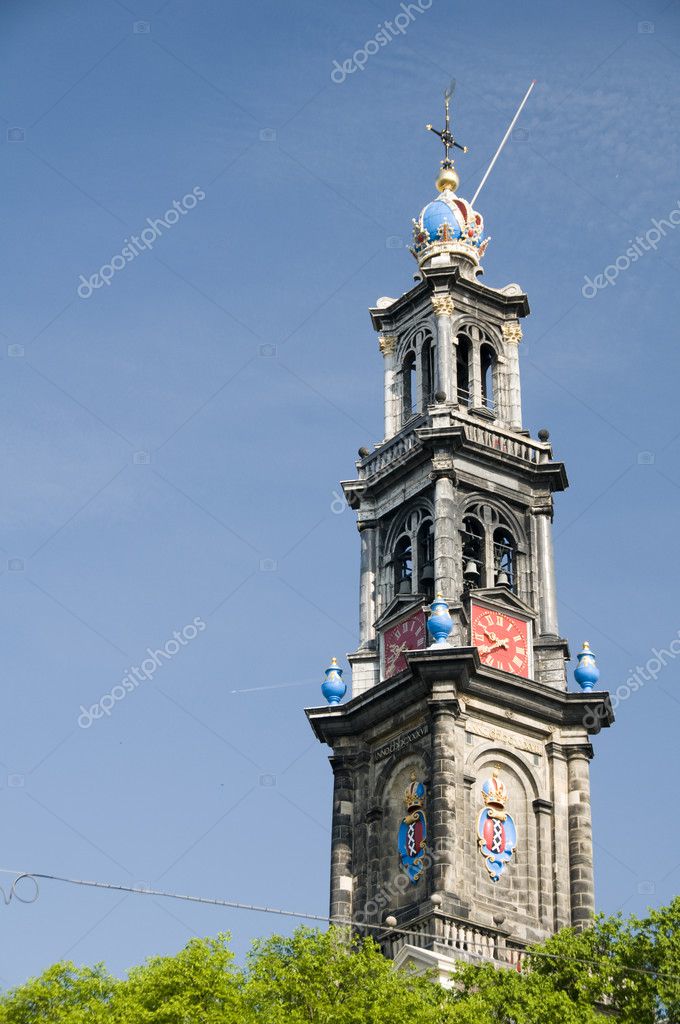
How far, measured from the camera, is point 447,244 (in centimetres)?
8531

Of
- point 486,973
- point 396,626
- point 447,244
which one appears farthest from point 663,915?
point 447,244

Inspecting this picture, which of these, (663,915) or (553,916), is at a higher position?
(553,916)

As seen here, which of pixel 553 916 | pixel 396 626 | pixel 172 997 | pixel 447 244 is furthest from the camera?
pixel 447 244

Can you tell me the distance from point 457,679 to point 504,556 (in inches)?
361

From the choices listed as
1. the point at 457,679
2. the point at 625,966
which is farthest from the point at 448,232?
the point at 625,966

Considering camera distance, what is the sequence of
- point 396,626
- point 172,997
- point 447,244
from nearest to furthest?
point 172,997 → point 396,626 → point 447,244

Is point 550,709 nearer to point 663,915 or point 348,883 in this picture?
point 348,883

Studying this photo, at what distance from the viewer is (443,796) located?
68500 millimetres

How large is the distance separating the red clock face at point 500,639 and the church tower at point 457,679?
75 mm

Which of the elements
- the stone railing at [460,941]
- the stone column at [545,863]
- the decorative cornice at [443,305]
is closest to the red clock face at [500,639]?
the stone column at [545,863]

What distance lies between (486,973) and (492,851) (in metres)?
13.1

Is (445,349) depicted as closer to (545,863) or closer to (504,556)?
(504,556)

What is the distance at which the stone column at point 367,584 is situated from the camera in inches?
3022

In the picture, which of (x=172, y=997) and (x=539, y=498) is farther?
(x=539, y=498)
